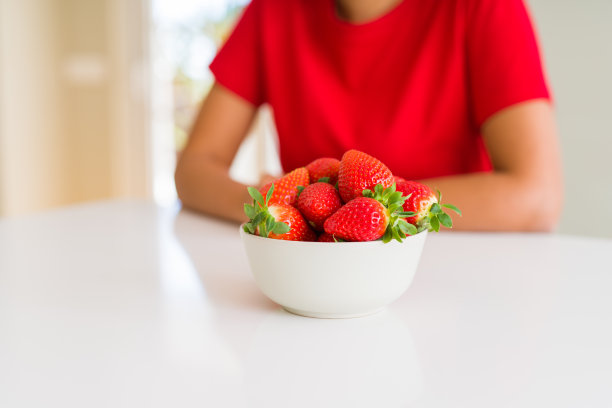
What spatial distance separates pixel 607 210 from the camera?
1835mm

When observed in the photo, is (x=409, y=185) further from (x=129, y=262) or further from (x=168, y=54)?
(x=168, y=54)

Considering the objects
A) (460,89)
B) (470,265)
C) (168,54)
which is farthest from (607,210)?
(168,54)

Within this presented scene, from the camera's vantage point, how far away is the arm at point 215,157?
3.33 ft

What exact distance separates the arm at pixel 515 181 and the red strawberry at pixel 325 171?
38 cm

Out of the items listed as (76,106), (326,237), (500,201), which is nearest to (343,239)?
(326,237)

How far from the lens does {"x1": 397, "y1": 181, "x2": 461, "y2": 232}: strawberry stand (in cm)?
51

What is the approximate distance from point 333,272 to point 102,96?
3138 mm

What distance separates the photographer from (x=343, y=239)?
19.5 inches

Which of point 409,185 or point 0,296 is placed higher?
point 409,185

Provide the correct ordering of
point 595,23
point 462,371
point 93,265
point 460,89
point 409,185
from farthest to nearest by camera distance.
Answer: point 595,23 → point 460,89 → point 93,265 → point 409,185 → point 462,371

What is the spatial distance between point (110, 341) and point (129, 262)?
0.27 meters

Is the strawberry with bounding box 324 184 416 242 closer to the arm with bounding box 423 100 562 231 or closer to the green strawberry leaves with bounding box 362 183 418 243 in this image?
the green strawberry leaves with bounding box 362 183 418 243

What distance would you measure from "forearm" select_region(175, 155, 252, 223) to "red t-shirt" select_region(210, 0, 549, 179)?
28 centimetres

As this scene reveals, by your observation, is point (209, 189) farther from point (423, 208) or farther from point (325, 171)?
point (423, 208)
